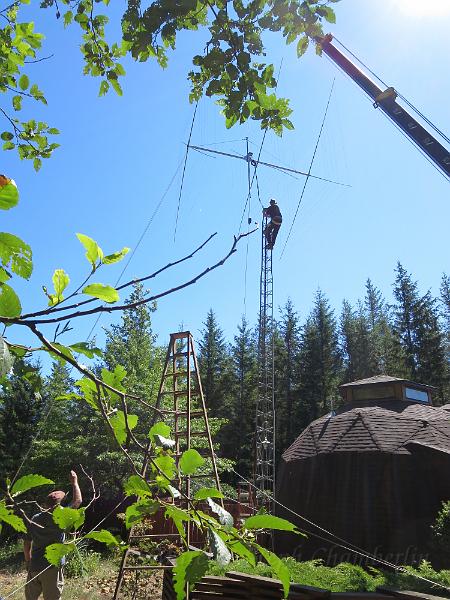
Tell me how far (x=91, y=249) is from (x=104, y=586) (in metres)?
8.96

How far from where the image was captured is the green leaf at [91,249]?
777 mm

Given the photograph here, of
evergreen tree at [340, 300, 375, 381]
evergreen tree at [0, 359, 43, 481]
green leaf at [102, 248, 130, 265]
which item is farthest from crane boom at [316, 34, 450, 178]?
evergreen tree at [340, 300, 375, 381]

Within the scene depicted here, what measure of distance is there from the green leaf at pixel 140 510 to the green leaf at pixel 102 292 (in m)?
0.42

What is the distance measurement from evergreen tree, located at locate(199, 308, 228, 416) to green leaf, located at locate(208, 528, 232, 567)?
35931mm

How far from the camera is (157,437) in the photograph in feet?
3.17

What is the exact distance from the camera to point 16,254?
0.70 metres

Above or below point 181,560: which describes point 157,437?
above

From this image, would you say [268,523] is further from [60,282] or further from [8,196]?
[8,196]

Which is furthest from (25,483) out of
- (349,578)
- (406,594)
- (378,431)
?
(378,431)

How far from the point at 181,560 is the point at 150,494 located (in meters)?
0.17

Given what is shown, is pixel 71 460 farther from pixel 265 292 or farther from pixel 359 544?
pixel 265 292

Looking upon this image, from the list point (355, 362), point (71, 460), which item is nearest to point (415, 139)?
point (71, 460)

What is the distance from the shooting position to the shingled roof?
1149 cm

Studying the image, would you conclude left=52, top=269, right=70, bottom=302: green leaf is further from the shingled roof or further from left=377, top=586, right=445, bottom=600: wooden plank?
the shingled roof
